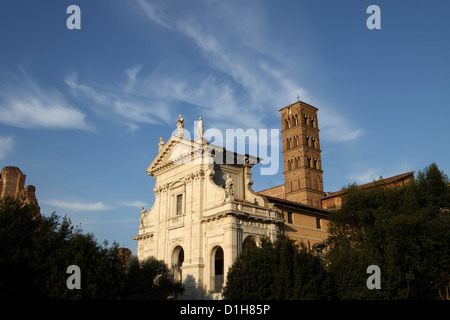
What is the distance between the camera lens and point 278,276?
24.8m

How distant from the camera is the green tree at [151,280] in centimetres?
3177

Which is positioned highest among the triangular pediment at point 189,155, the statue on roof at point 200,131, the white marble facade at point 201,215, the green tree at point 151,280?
the statue on roof at point 200,131

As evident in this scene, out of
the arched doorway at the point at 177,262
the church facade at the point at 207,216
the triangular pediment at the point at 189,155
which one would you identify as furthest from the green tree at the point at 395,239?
the arched doorway at the point at 177,262

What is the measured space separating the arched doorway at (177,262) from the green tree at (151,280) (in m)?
1.44

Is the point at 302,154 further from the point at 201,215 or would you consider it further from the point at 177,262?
the point at 177,262

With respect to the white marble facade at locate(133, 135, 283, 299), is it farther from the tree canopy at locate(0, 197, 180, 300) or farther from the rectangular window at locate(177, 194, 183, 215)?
the tree canopy at locate(0, 197, 180, 300)

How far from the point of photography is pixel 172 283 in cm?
3288

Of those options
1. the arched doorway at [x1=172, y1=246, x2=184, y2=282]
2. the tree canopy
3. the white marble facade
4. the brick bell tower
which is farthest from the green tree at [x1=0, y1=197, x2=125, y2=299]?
Answer: the brick bell tower

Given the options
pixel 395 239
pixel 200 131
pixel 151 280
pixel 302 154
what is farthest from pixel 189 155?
pixel 302 154

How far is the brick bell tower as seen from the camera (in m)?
62.3

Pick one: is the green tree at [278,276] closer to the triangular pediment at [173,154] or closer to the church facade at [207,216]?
the church facade at [207,216]
